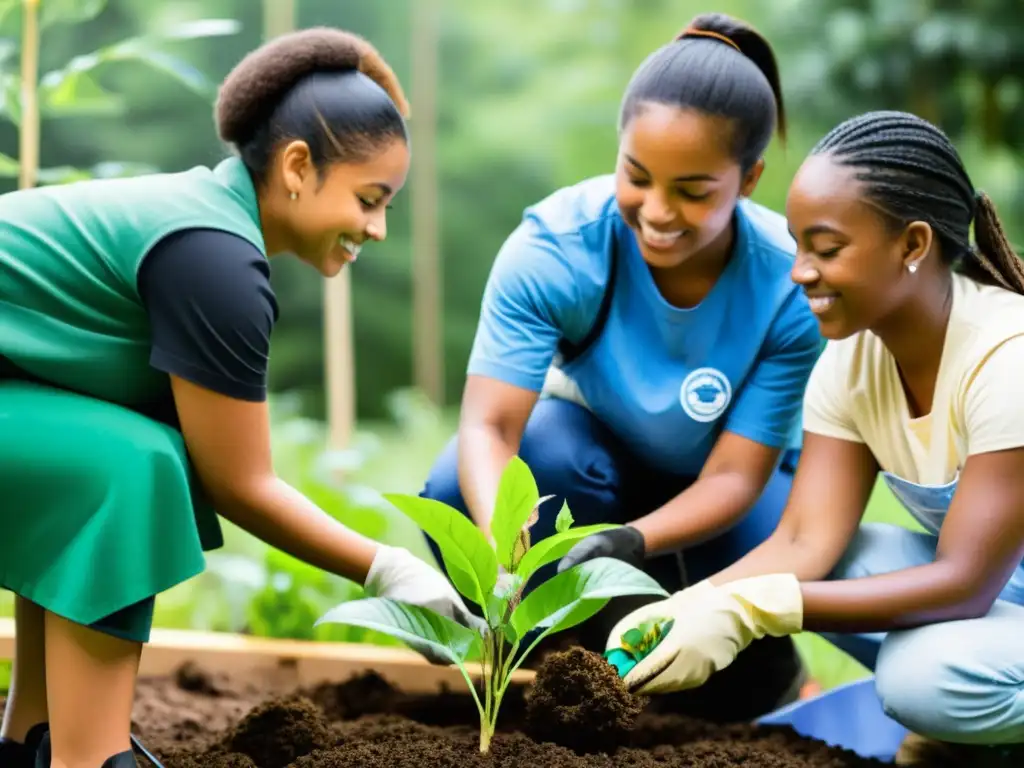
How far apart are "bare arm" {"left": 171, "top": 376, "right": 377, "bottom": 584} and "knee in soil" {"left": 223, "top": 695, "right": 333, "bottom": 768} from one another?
20 cm

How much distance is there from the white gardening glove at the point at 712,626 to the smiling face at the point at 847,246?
1.24 ft

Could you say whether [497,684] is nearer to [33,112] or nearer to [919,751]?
[919,751]

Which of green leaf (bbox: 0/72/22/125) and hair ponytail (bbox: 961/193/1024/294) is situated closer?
hair ponytail (bbox: 961/193/1024/294)

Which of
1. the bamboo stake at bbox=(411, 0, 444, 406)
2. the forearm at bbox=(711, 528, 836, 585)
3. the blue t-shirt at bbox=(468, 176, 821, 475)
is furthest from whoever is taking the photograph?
the bamboo stake at bbox=(411, 0, 444, 406)

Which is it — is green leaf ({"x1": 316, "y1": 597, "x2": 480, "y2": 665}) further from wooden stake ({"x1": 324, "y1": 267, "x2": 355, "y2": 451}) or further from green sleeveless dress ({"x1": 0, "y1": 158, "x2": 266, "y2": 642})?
wooden stake ({"x1": 324, "y1": 267, "x2": 355, "y2": 451})

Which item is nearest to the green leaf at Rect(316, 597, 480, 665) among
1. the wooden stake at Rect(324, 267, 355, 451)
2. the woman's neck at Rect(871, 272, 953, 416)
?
the woman's neck at Rect(871, 272, 953, 416)

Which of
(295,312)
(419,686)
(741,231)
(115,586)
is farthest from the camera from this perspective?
(295,312)

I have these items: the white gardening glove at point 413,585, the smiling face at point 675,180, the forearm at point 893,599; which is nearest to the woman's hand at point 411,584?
the white gardening glove at point 413,585

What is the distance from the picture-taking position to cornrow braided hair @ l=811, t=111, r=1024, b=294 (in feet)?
5.20

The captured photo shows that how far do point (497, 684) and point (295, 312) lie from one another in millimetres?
4817

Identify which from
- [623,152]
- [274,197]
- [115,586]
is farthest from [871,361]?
[115,586]

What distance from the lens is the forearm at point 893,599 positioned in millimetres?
1621

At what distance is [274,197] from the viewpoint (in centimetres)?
160

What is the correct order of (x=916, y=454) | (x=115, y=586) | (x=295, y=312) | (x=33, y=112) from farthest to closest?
(x=295, y=312) < (x=33, y=112) < (x=916, y=454) < (x=115, y=586)
